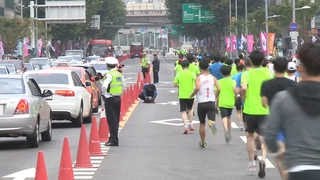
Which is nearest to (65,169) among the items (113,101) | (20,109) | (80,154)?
(80,154)

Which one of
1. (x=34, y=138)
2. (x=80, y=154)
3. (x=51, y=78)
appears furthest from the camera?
(x=51, y=78)

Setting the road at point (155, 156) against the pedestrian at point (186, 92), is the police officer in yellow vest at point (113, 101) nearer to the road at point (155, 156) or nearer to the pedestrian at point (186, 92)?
the road at point (155, 156)

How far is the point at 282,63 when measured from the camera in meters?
10.4

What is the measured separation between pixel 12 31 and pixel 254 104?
208ft

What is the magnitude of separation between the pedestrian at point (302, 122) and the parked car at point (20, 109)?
1081cm

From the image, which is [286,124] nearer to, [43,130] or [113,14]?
[43,130]

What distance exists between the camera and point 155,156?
1518 cm

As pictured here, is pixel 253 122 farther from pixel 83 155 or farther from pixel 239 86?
pixel 83 155

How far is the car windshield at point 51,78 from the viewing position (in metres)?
22.3

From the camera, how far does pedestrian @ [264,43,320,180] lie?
5.58 metres

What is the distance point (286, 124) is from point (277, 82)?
4.14 m

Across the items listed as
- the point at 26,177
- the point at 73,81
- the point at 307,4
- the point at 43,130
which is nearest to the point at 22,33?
the point at 307,4

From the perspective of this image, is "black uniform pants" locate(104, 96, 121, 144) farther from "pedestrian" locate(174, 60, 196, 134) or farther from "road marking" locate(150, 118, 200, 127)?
"road marking" locate(150, 118, 200, 127)

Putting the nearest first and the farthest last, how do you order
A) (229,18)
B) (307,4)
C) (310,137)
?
1. (310,137)
2. (307,4)
3. (229,18)
